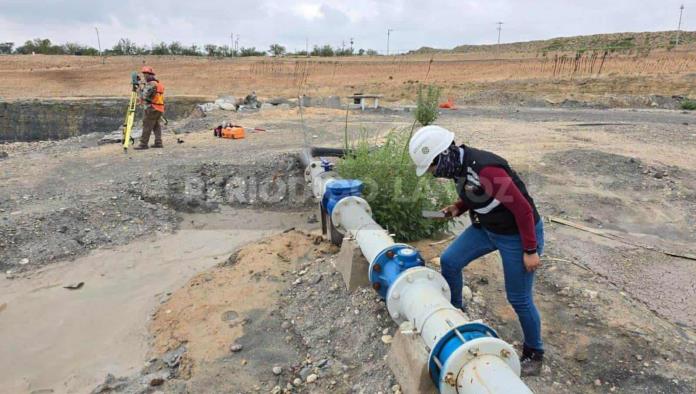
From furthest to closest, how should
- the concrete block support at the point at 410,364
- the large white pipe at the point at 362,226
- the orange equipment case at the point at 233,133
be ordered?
1. the orange equipment case at the point at 233,133
2. the large white pipe at the point at 362,226
3. the concrete block support at the point at 410,364

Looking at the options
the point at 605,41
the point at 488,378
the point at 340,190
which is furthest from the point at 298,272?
the point at 605,41

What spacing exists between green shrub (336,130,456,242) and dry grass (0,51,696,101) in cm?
1746

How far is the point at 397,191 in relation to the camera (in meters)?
4.89

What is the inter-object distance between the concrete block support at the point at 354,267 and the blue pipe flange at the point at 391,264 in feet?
1.96

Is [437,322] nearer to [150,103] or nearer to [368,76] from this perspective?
[150,103]

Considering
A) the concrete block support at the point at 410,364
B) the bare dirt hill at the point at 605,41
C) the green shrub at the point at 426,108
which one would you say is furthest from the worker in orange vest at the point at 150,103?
the bare dirt hill at the point at 605,41

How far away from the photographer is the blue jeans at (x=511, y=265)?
114 inches

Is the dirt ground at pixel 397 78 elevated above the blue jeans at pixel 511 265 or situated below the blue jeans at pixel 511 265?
above

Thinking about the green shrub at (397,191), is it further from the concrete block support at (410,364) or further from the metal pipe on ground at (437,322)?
the concrete block support at (410,364)

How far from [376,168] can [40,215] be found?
426cm

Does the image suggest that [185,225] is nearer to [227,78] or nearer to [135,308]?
[135,308]

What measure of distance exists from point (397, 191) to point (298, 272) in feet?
4.08

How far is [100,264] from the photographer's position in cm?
559

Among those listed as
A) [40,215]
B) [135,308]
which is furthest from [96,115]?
[135,308]
